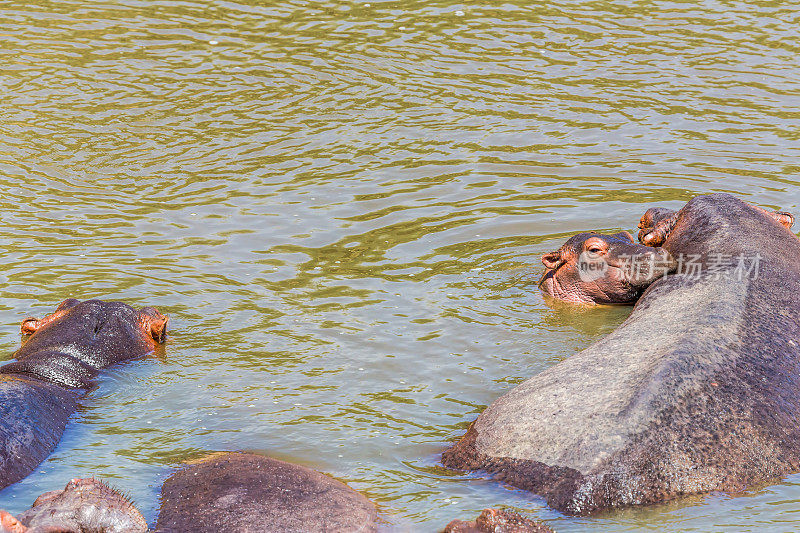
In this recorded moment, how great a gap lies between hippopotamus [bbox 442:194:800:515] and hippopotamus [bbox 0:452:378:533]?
0.97 meters

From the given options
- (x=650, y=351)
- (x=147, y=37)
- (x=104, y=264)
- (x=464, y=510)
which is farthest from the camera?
(x=147, y=37)

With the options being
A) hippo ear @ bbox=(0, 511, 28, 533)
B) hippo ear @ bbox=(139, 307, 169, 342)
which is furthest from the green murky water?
hippo ear @ bbox=(0, 511, 28, 533)

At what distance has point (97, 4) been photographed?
655 inches

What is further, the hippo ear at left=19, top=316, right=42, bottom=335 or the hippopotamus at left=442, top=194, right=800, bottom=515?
the hippo ear at left=19, top=316, right=42, bottom=335

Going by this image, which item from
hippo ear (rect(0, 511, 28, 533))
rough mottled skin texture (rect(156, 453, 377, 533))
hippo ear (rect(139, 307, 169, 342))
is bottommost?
hippo ear (rect(139, 307, 169, 342))

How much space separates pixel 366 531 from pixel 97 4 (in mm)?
13072

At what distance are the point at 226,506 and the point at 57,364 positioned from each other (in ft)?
8.83

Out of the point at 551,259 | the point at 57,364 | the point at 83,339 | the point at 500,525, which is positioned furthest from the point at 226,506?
the point at 551,259

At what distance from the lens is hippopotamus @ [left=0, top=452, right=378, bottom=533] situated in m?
5.29

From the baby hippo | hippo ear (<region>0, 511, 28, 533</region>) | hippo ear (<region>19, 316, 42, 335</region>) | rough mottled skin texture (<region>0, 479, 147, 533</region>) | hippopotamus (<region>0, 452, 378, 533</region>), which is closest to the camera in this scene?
hippo ear (<region>0, 511, 28, 533</region>)

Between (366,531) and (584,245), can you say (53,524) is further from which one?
(584,245)

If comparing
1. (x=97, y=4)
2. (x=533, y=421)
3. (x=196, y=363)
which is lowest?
(x=196, y=363)

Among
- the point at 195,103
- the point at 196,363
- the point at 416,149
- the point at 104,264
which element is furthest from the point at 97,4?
the point at 196,363

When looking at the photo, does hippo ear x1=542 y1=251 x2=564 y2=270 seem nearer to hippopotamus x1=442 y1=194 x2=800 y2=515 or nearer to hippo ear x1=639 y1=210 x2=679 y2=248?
hippo ear x1=639 y1=210 x2=679 y2=248
